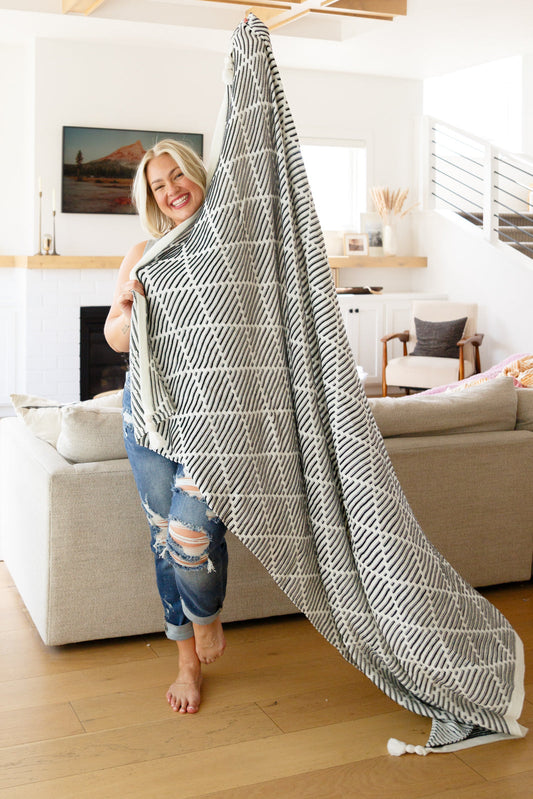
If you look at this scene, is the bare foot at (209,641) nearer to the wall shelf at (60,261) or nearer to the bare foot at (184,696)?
the bare foot at (184,696)

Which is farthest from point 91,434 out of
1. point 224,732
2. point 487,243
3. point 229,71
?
point 487,243

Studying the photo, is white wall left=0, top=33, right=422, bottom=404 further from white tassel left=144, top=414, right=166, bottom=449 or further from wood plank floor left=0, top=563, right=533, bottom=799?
white tassel left=144, top=414, right=166, bottom=449

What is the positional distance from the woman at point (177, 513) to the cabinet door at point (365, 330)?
564 cm

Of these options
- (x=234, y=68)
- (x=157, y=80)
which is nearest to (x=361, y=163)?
(x=157, y=80)

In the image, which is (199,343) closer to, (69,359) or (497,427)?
(497,427)

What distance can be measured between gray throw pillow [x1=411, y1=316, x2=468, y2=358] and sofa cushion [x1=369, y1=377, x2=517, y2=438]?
4063 mm

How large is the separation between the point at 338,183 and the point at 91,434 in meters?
6.51

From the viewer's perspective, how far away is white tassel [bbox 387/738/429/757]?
2072mm

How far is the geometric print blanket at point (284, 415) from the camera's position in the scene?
2115 mm

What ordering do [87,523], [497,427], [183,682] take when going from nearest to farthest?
[183,682] < [87,523] < [497,427]

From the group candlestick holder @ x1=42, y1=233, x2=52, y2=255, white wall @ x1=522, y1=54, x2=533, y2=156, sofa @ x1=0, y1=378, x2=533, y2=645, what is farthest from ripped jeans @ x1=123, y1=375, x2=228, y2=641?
white wall @ x1=522, y1=54, x2=533, y2=156

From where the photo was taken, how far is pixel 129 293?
2164mm

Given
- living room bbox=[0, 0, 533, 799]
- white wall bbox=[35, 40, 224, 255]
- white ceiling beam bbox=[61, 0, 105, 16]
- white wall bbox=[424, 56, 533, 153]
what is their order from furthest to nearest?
white wall bbox=[424, 56, 533, 153]
white wall bbox=[35, 40, 224, 255]
living room bbox=[0, 0, 533, 799]
white ceiling beam bbox=[61, 0, 105, 16]

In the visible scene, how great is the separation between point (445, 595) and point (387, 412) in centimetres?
87
